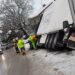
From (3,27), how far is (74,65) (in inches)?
2430

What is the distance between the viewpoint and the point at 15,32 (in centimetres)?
6988

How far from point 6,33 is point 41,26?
4814 cm

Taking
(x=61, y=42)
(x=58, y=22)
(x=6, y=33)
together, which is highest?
(x=58, y=22)

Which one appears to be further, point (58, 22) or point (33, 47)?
point (33, 47)

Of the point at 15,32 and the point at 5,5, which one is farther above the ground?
the point at 5,5

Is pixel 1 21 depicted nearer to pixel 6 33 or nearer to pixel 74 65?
pixel 6 33

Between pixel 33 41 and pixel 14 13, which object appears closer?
pixel 33 41

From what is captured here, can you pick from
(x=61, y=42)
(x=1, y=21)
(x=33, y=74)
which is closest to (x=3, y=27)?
(x=1, y=21)

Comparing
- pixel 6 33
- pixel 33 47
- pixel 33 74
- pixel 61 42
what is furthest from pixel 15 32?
pixel 33 74

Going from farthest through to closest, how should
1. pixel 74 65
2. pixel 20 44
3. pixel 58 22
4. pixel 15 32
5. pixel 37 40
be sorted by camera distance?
pixel 15 32
pixel 37 40
pixel 20 44
pixel 58 22
pixel 74 65

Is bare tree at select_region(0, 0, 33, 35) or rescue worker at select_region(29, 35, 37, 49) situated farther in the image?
bare tree at select_region(0, 0, 33, 35)

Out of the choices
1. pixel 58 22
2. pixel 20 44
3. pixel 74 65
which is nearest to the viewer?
pixel 74 65

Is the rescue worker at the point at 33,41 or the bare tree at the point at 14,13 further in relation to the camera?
the bare tree at the point at 14,13

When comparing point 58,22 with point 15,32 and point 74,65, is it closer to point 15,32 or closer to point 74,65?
point 74,65
